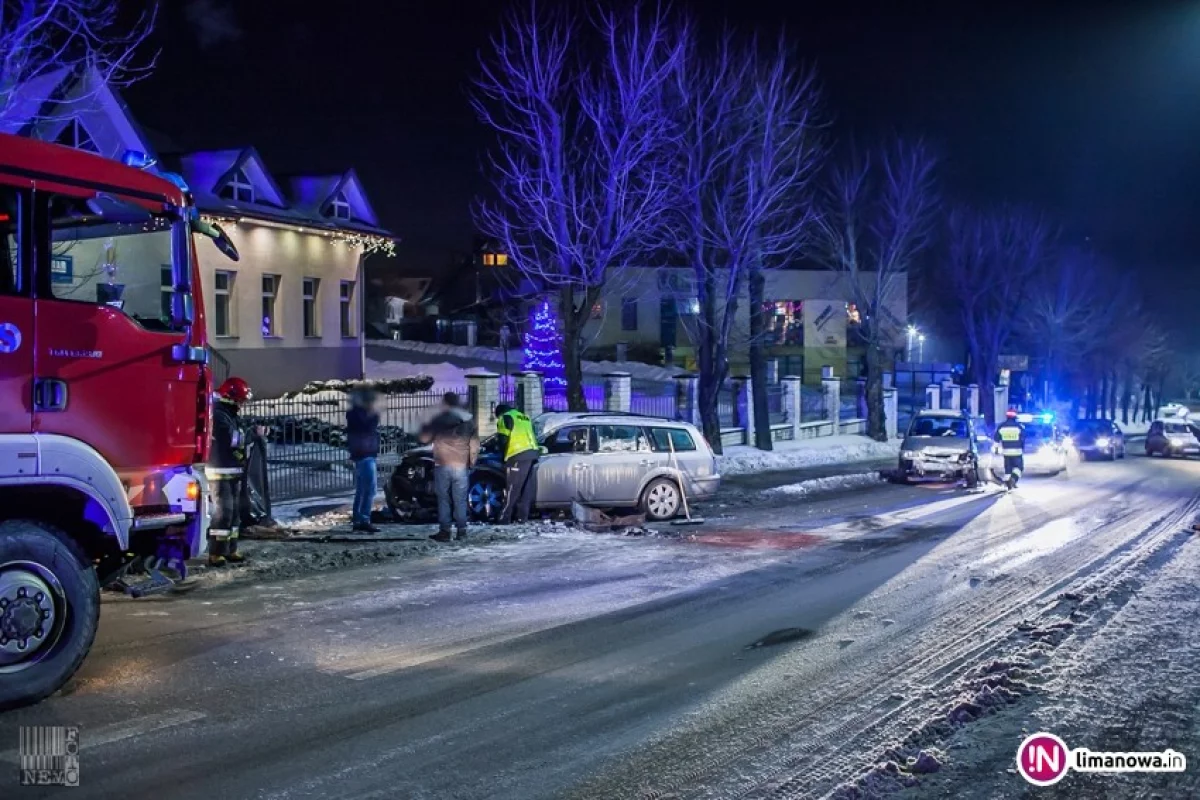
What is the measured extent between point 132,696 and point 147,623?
1952 millimetres

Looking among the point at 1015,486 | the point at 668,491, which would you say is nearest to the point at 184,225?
the point at 668,491

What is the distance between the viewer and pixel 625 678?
6.87 m

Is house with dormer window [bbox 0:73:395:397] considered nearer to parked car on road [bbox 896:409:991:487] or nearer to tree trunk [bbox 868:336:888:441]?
tree trunk [bbox 868:336:888:441]

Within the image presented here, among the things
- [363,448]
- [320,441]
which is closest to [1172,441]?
[320,441]

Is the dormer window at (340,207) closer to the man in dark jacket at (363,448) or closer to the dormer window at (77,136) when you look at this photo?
the dormer window at (77,136)

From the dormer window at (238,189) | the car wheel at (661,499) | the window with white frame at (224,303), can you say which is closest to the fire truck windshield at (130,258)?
the car wheel at (661,499)

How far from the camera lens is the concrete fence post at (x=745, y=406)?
27.9 meters

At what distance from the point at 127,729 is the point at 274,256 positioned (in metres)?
25.0

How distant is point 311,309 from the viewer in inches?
1238

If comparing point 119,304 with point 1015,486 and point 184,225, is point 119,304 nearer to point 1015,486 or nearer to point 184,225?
point 184,225

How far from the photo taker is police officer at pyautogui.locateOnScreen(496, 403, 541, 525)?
13664 mm

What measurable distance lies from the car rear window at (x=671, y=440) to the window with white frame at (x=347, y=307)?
19804mm

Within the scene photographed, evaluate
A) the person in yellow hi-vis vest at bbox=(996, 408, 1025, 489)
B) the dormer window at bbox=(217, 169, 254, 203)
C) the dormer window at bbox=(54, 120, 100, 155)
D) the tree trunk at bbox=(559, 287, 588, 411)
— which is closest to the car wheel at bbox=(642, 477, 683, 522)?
the tree trunk at bbox=(559, 287, 588, 411)

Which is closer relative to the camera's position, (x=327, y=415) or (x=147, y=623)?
(x=147, y=623)
